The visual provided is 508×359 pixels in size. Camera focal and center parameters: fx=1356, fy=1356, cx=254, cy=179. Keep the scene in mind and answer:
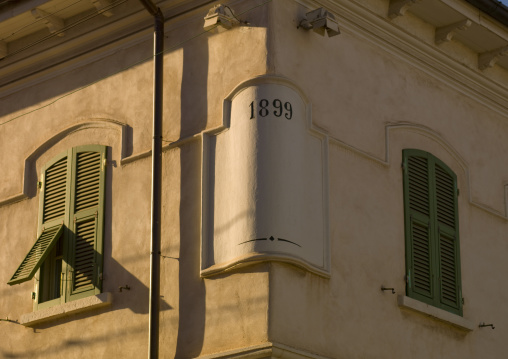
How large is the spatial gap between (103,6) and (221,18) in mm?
2125

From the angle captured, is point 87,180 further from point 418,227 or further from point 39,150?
point 418,227

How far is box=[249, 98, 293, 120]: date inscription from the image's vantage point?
1523 cm

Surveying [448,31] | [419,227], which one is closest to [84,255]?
[419,227]

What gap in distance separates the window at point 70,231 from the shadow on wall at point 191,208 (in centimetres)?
135

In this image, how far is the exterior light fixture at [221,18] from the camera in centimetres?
1587

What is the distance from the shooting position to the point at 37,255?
54.4ft

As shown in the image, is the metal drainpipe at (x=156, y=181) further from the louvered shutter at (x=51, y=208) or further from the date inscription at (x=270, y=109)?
the louvered shutter at (x=51, y=208)

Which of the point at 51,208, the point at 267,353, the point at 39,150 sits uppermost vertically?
the point at 39,150

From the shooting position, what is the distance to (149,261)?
15805 millimetres

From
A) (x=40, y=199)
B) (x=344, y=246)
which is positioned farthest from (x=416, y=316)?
(x=40, y=199)

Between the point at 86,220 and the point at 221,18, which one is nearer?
the point at 221,18

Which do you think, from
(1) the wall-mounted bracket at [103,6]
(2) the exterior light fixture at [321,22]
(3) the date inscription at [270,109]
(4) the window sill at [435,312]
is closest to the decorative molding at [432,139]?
(3) the date inscription at [270,109]

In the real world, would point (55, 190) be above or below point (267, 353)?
above

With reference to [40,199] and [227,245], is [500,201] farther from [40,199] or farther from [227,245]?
[40,199]
